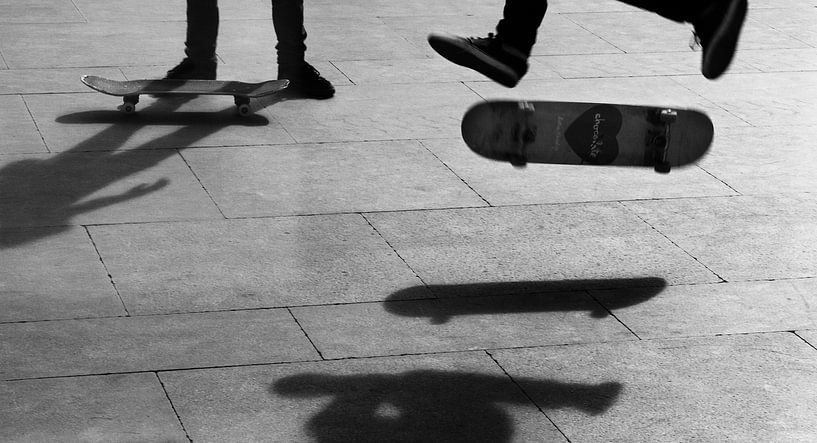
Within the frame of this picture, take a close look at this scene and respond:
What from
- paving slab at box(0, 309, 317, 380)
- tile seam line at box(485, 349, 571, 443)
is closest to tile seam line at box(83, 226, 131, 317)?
paving slab at box(0, 309, 317, 380)

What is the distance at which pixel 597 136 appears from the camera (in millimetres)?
5703

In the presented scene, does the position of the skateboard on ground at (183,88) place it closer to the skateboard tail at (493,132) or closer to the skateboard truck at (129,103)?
the skateboard truck at (129,103)

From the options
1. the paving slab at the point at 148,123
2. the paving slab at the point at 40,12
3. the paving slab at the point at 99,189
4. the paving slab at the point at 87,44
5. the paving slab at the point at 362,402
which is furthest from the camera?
the paving slab at the point at 40,12

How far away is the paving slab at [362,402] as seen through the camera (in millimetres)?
4039

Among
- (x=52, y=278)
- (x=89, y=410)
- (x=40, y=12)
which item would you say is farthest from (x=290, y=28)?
(x=89, y=410)

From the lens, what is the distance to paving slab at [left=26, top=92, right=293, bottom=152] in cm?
708

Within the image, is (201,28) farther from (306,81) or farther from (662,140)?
(662,140)

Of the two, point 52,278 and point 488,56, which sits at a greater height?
point 488,56

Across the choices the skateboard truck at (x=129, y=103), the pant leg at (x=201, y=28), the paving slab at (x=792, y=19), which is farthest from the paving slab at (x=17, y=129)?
the paving slab at (x=792, y=19)

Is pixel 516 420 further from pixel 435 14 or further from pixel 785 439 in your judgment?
pixel 435 14

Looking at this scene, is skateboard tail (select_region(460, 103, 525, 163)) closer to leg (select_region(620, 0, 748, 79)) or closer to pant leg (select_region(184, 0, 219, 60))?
leg (select_region(620, 0, 748, 79))

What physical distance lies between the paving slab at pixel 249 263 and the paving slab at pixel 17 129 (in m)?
1.33

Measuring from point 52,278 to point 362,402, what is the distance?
5.59ft

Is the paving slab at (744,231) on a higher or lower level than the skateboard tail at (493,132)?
lower
